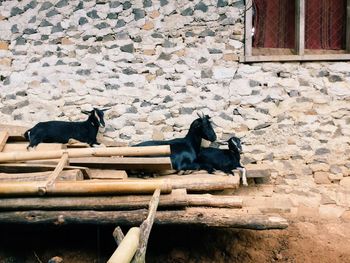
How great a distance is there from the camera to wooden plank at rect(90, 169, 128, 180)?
6136mm

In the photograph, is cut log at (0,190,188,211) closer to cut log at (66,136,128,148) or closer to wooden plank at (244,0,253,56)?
cut log at (66,136,128,148)

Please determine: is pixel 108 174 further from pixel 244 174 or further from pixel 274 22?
pixel 274 22

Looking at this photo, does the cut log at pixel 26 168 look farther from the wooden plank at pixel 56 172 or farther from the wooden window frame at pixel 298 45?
Answer: the wooden window frame at pixel 298 45

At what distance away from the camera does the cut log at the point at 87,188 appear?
539cm

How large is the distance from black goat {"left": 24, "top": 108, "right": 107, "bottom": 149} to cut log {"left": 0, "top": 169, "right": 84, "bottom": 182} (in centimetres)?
98

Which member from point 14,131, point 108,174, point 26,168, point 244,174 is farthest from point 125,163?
point 14,131

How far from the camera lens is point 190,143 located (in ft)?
22.9

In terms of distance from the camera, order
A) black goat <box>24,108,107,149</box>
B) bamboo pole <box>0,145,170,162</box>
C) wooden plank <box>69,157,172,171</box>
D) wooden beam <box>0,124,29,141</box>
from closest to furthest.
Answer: bamboo pole <box>0,145,170,162</box> < wooden plank <box>69,157,172,171</box> < black goat <box>24,108,107,149</box> < wooden beam <box>0,124,29,141</box>

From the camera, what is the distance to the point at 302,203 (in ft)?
23.2

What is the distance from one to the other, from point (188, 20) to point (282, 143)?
7.66 ft

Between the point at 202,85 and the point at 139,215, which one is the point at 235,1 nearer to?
the point at 202,85

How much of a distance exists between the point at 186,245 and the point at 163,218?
1.07 m

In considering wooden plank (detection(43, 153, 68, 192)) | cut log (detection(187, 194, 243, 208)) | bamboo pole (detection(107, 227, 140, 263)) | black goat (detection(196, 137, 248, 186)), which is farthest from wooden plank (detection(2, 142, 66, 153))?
bamboo pole (detection(107, 227, 140, 263))

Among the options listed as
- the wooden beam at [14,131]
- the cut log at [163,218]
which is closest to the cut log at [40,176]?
the cut log at [163,218]
